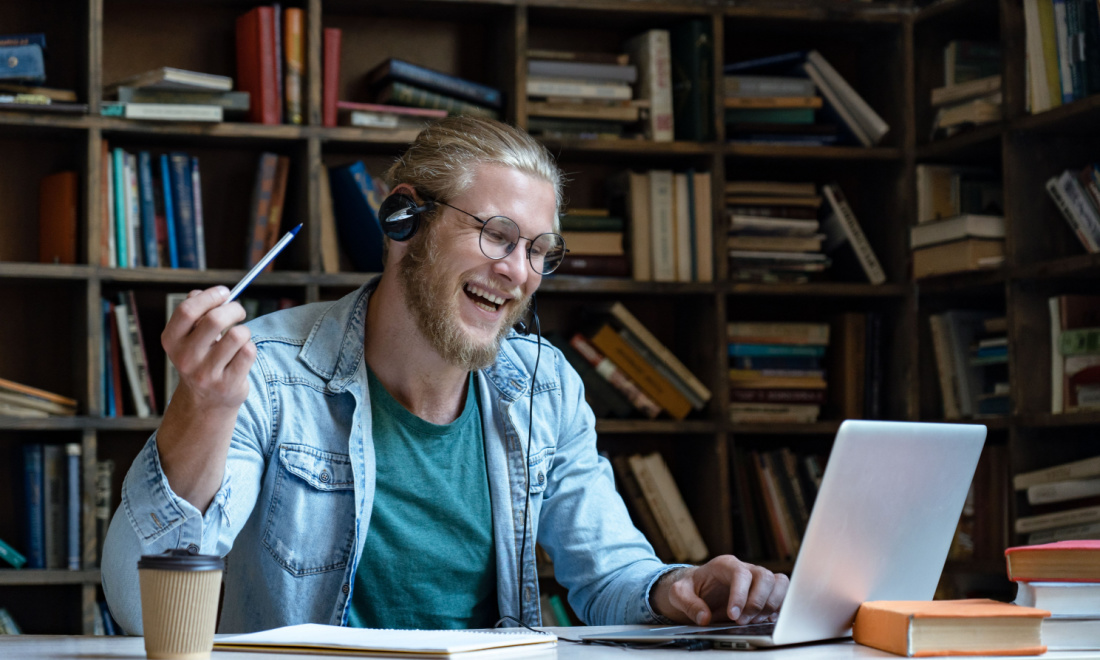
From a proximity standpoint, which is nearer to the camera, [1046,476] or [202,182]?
[1046,476]

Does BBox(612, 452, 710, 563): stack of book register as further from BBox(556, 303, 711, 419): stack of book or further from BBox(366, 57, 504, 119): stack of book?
BBox(366, 57, 504, 119): stack of book

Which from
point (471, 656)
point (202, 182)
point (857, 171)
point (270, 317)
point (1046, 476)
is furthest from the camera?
point (857, 171)

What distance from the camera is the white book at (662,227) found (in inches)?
119

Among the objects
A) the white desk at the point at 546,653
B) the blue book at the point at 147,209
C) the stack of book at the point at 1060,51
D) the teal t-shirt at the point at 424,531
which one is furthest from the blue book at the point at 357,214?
the white desk at the point at 546,653

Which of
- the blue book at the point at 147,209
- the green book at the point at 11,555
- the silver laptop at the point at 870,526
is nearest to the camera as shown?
the silver laptop at the point at 870,526

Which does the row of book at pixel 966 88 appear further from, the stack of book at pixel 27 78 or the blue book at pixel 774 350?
the stack of book at pixel 27 78

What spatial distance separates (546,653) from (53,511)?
2016 mm

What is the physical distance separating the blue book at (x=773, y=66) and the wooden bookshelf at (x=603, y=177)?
4.1 inches

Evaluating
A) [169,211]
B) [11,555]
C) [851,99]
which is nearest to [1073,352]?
[851,99]

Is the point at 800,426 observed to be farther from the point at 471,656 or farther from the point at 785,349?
the point at 471,656

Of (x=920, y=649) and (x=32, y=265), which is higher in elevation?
(x=32, y=265)

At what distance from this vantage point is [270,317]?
1.65 meters

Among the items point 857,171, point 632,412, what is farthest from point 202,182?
point 857,171

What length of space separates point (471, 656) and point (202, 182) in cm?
231
